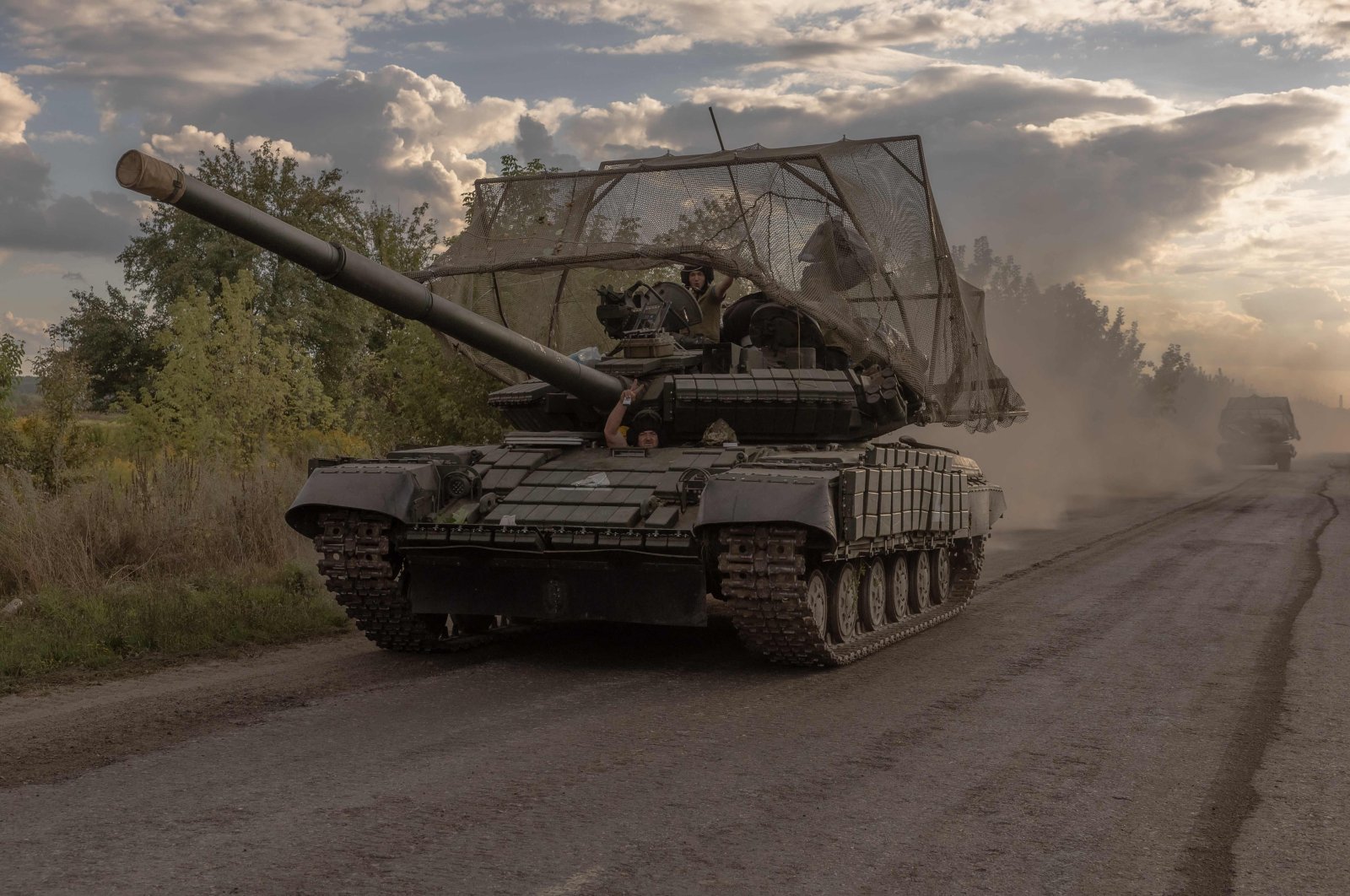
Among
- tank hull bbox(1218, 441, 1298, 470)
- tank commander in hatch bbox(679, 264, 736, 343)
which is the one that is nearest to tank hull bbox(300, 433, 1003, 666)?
tank commander in hatch bbox(679, 264, 736, 343)

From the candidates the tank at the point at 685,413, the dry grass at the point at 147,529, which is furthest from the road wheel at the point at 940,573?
the dry grass at the point at 147,529

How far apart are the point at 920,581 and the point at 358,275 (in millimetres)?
6005

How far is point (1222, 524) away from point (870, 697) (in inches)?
691

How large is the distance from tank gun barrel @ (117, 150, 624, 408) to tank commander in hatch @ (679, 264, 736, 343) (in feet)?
5.13

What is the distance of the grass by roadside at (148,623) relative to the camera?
9.34 meters

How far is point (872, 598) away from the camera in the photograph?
1069 cm

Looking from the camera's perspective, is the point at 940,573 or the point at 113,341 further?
the point at 113,341

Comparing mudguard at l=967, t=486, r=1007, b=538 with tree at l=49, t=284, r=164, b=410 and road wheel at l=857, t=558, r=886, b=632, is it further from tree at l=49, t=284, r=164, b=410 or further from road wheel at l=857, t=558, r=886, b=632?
tree at l=49, t=284, r=164, b=410

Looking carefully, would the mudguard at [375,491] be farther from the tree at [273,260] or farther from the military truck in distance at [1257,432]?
the military truck in distance at [1257,432]

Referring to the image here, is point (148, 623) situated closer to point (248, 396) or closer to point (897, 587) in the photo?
point (897, 587)

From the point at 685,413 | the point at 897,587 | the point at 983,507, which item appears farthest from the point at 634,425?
the point at 983,507

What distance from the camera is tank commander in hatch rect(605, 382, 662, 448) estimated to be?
10.4 meters

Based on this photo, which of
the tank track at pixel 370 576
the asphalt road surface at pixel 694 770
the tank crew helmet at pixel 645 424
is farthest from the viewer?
the tank crew helmet at pixel 645 424

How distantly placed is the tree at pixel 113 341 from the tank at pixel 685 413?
33.7 m
